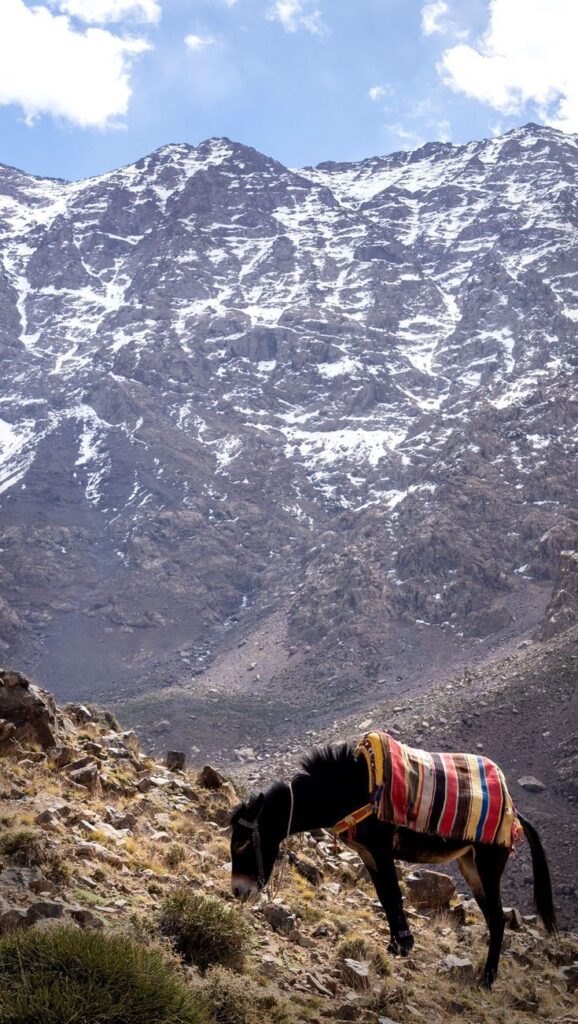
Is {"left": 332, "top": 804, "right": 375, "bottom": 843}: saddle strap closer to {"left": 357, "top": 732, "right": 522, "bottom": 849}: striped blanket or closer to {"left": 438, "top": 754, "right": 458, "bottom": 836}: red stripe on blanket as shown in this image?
{"left": 357, "top": 732, "right": 522, "bottom": 849}: striped blanket

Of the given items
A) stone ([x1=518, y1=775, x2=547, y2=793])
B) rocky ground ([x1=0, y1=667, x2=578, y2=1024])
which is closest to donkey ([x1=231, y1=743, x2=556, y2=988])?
rocky ground ([x1=0, y1=667, x2=578, y2=1024])

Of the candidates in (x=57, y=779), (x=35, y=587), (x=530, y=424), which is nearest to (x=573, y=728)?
(x=57, y=779)

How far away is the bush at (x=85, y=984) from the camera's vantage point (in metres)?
5.57

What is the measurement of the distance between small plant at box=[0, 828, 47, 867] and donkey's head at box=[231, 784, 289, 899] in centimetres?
216

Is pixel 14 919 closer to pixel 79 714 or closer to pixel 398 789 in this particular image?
pixel 398 789

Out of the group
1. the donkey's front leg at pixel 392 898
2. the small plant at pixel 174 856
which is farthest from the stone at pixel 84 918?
the small plant at pixel 174 856

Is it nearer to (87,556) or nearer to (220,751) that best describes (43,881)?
(220,751)

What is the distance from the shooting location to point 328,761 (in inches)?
370

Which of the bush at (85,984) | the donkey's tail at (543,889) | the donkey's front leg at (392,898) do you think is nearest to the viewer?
the bush at (85,984)

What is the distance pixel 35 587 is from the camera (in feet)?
614

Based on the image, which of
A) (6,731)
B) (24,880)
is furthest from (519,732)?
(24,880)

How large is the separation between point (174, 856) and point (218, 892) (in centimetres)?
104

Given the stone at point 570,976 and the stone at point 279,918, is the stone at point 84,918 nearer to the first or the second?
the stone at point 279,918

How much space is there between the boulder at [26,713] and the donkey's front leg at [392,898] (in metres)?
7.97
